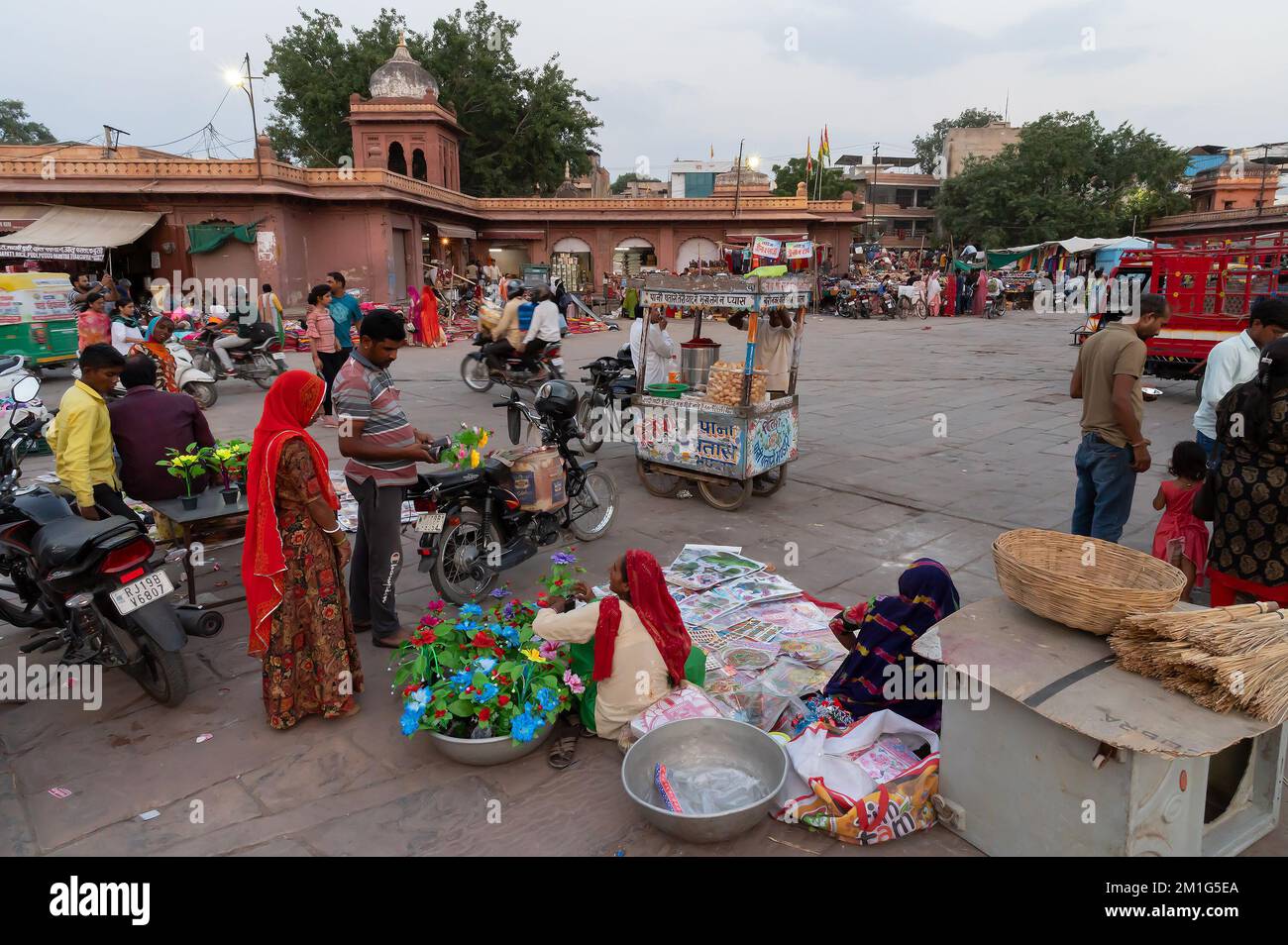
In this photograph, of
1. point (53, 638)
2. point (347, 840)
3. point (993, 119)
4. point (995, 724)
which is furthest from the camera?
point (993, 119)

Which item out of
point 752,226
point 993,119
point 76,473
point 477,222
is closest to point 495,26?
point 477,222

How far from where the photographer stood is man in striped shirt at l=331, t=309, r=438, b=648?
395cm

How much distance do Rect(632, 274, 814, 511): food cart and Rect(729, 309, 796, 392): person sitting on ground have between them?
4 centimetres

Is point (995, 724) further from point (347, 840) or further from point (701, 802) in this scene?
point (347, 840)

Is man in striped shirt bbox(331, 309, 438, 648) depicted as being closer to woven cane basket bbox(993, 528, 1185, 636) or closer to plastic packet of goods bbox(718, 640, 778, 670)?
plastic packet of goods bbox(718, 640, 778, 670)

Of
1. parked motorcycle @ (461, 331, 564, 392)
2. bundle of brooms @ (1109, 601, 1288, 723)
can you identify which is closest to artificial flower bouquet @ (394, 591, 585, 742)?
bundle of brooms @ (1109, 601, 1288, 723)

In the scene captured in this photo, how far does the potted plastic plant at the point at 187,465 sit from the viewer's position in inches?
186

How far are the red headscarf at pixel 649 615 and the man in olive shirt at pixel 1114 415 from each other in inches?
110

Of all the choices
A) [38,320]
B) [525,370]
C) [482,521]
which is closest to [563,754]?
[482,521]

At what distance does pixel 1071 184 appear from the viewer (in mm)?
36344

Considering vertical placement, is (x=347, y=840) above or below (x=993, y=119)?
below

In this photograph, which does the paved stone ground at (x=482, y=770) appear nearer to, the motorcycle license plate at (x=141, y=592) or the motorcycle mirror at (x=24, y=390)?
the motorcycle license plate at (x=141, y=592)

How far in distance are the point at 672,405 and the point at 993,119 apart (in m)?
63.0

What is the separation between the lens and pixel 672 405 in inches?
263
